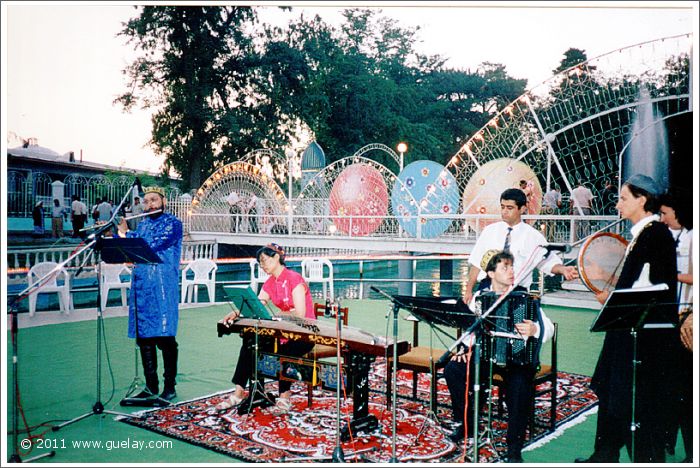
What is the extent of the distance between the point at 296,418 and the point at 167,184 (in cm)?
1774

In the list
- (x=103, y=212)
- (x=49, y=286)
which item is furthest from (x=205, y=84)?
(x=49, y=286)

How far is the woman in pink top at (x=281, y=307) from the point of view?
4328 millimetres

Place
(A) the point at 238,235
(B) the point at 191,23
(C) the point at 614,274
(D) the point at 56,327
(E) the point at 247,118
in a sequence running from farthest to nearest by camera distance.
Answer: (E) the point at 247,118 < (B) the point at 191,23 < (A) the point at 238,235 < (D) the point at 56,327 < (C) the point at 614,274

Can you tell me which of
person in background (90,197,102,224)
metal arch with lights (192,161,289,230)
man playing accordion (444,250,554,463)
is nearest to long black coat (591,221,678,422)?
man playing accordion (444,250,554,463)

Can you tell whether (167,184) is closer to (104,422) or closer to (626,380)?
(104,422)

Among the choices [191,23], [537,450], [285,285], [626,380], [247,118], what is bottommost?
[537,450]

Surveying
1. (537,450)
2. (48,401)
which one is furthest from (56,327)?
(537,450)

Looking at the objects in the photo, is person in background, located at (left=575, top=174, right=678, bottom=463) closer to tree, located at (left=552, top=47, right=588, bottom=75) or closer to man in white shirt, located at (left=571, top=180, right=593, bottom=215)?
man in white shirt, located at (left=571, top=180, right=593, bottom=215)

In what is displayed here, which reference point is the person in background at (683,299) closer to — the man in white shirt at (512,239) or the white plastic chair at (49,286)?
the man in white shirt at (512,239)

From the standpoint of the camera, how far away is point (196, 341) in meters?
7.04

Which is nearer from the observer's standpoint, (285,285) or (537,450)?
(537,450)

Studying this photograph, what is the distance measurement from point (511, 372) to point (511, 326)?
0.33 metres

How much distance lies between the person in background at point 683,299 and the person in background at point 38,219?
979cm

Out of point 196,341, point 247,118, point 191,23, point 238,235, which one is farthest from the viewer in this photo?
point 247,118
